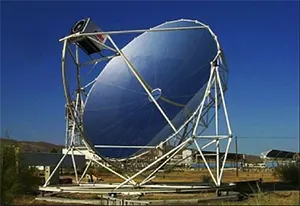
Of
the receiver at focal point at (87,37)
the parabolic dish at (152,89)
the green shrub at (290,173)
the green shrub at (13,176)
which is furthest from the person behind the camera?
the green shrub at (290,173)

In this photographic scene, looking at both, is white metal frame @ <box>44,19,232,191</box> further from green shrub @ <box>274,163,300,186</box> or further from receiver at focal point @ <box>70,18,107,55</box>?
green shrub @ <box>274,163,300,186</box>

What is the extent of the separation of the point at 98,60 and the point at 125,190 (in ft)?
28.4

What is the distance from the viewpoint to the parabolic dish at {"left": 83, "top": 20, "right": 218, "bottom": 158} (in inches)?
1164

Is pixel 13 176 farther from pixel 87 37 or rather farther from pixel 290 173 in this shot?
pixel 290 173

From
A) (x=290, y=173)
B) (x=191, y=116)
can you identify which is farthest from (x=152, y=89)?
(x=290, y=173)

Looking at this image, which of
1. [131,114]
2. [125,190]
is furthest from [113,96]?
[125,190]

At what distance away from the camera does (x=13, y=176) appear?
24469mm

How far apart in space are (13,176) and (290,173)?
26.2 meters

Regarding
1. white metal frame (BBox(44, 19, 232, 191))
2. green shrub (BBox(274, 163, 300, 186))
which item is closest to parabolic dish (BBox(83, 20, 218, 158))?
white metal frame (BBox(44, 19, 232, 191))

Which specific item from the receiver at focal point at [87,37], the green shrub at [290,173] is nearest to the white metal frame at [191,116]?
the receiver at focal point at [87,37]

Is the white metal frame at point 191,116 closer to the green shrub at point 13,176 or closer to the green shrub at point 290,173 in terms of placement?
the green shrub at point 13,176

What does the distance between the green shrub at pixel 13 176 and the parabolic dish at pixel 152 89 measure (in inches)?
185

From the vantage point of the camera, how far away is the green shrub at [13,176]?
2225 cm

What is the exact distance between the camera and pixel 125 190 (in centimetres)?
2803
